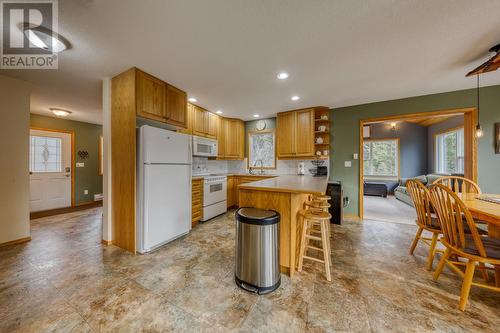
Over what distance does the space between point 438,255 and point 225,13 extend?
3.62 metres

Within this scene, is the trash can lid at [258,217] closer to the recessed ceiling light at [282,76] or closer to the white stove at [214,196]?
the recessed ceiling light at [282,76]

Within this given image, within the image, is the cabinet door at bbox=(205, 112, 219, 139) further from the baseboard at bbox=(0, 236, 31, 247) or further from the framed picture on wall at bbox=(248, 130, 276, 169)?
the baseboard at bbox=(0, 236, 31, 247)

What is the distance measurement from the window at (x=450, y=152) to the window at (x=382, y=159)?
106 cm

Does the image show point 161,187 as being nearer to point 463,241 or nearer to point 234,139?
point 234,139

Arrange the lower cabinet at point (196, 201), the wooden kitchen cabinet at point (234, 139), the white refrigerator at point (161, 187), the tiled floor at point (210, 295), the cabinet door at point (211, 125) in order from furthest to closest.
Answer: the wooden kitchen cabinet at point (234, 139) → the cabinet door at point (211, 125) → the lower cabinet at point (196, 201) → the white refrigerator at point (161, 187) → the tiled floor at point (210, 295)

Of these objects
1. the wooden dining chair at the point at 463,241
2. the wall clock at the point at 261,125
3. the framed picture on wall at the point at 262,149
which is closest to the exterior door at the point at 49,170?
the framed picture on wall at the point at 262,149

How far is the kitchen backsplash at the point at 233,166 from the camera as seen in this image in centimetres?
426

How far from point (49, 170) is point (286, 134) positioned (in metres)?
5.93

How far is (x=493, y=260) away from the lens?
135 cm

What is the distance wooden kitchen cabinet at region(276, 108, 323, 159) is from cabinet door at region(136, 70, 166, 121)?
8.42 ft

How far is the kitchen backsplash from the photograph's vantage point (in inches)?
168

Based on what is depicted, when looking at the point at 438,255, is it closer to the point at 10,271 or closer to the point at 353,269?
the point at 353,269

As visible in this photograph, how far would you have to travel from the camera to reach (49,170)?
177 inches

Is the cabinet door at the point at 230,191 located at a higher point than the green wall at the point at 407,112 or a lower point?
lower
